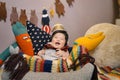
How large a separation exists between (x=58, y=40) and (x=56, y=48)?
0.05m

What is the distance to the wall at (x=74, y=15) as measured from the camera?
1551 mm

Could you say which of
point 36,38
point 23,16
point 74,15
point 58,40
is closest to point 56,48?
point 58,40

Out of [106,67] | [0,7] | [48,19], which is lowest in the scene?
[106,67]

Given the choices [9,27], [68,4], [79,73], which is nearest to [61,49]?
[79,73]

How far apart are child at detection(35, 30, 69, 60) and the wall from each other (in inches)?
14.0

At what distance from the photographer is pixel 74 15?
80.0 inches

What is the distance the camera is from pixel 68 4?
76.5 inches

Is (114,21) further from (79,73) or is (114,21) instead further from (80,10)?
(79,73)

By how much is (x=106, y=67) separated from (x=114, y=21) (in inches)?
41.0

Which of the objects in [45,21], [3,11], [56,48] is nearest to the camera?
[56,48]

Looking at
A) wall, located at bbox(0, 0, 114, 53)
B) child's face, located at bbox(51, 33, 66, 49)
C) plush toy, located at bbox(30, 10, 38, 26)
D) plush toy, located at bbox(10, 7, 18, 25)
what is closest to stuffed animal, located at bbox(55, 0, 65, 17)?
wall, located at bbox(0, 0, 114, 53)

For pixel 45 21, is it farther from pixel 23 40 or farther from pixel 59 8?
pixel 23 40

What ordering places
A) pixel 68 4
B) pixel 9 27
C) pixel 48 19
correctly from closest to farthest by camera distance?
pixel 9 27
pixel 48 19
pixel 68 4

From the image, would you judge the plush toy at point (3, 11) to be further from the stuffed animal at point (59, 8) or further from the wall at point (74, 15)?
the stuffed animal at point (59, 8)
